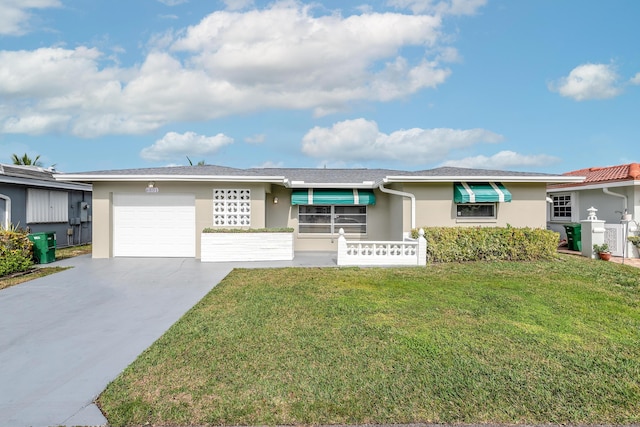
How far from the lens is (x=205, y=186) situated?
15.3 metres

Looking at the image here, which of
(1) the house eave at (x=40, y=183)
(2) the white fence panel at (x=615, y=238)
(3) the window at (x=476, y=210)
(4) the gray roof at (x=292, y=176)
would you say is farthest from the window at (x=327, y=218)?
(1) the house eave at (x=40, y=183)

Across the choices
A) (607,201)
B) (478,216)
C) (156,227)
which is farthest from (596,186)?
(156,227)

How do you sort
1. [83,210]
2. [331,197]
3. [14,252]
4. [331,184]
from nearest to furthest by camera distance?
1. [14,252]
2. [331,184]
3. [331,197]
4. [83,210]

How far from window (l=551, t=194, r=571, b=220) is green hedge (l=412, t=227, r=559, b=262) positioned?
8.06m

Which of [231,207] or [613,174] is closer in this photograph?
[231,207]

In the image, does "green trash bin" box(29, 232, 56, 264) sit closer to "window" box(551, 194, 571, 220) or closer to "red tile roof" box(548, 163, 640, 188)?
"red tile roof" box(548, 163, 640, 188)

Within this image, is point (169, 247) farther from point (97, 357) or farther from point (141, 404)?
point (141, 404)

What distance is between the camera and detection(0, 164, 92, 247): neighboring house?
647 inches

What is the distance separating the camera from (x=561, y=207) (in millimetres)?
20797

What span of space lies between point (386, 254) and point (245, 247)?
228 inches

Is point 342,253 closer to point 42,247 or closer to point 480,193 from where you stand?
point 480,193

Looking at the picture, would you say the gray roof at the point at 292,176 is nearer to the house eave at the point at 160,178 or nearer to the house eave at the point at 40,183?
the house eave at the point at 160,178

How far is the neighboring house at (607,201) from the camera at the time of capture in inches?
590

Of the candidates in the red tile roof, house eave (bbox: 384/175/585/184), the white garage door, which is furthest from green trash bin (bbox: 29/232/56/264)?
the red tile roof
